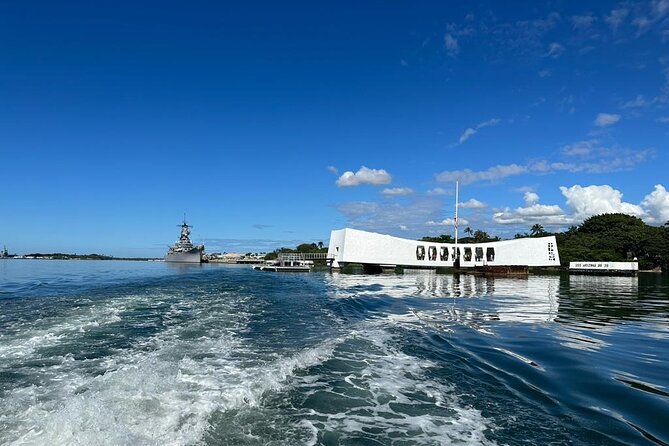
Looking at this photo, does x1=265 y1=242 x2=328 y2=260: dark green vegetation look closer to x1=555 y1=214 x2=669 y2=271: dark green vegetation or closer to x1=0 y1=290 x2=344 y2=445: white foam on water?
x1=555 y1=214 x2=669 y2=271: dark green vegetation

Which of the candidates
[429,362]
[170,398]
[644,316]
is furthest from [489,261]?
[170,398]

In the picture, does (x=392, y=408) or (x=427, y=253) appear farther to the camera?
(x=427, y=253)

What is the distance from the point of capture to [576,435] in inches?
200

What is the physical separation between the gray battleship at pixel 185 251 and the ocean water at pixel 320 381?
379 ft

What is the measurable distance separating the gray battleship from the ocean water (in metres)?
116

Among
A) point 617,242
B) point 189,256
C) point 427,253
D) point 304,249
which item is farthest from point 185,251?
point 617,242

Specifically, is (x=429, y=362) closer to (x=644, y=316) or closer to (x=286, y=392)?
(x=286, y=392)

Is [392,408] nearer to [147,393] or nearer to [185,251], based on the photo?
[147,393]

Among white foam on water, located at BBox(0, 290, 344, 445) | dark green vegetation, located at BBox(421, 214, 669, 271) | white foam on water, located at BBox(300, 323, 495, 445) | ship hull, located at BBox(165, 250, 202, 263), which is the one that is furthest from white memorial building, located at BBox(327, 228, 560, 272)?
ship hull, located at BBox(165, 250, 202, 263)

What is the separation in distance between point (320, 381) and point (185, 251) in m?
129

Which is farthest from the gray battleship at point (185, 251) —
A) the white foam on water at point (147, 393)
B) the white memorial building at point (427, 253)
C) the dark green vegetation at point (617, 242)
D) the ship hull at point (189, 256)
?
the white foam on water at point (147, 393)

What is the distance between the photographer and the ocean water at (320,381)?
496 centimetres

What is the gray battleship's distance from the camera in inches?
4916

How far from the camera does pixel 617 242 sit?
89438 mm
